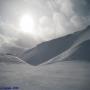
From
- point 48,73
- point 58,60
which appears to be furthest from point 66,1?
point 48,73

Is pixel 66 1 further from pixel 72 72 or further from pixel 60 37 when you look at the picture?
pixel 72 72

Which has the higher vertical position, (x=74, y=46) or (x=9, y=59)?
(x=74, y=46)

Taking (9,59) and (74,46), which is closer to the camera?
(9,59)

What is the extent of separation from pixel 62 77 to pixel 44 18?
1083 mm

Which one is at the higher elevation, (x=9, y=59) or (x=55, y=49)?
(x=55, y=49)

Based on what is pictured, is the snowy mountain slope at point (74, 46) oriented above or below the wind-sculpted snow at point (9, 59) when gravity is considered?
above

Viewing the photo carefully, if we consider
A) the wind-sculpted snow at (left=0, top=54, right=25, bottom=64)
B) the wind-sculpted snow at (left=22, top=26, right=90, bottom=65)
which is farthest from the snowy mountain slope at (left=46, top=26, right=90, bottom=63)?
the wind-sculpted snow at (left=0, top=54, right=25, bottom=64)

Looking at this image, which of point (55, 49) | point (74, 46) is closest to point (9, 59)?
point (55, 49)

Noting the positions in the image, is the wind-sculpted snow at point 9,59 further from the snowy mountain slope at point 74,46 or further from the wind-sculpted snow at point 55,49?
the snowy mountain slope at point 74,46

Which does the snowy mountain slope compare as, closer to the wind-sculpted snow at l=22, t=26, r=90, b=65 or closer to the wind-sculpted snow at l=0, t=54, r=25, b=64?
the wind-sculpted snow at l=22, t=26, r=90, b=65

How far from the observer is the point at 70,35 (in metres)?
3.66

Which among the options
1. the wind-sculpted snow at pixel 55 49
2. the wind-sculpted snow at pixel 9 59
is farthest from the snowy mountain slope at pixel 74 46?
the wind-sculpted snow at pixel 9 59

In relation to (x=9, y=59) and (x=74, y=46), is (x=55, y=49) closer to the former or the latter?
(x=74, y=46)

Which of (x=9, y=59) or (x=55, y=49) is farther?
(x=55, y=49)
